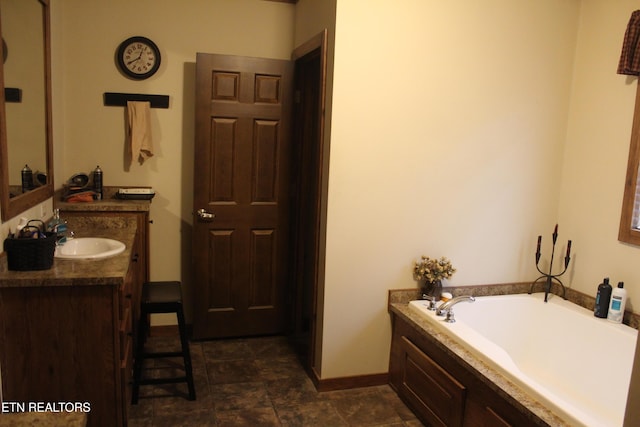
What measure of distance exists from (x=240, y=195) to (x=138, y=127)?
83 cm

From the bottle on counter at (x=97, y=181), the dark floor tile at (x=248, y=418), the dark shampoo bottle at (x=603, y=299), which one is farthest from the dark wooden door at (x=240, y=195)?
the dark shampoo bottle at (x=603, y=299)

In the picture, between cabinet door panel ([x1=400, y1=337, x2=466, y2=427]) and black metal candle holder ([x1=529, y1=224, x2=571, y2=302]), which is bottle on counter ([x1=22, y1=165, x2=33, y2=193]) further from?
black metal candle holder ([x1=529, y1=224, x2=571, y2=302])

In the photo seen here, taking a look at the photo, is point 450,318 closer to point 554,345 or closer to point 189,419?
point 554,345

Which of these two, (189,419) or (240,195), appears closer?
(189,419)

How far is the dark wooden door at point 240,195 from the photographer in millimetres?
3529

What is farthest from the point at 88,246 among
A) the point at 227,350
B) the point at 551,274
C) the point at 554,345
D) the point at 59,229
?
the point at 551,274

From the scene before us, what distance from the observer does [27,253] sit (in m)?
2.06

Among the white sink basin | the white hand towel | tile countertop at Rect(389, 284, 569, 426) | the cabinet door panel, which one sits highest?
the white hand towel

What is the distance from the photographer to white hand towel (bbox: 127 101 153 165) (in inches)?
137

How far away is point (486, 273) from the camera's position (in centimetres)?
325

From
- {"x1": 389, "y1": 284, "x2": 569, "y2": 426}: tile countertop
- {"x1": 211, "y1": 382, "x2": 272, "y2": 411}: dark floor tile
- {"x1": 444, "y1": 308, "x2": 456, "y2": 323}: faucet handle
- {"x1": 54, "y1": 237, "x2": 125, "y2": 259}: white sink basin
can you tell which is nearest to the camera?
{"x1": 389, "y1": 284, "x2": 569, "y2": 426}: tile countertop

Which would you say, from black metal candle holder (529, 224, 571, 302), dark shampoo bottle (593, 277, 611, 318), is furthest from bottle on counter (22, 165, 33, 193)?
dark shampoo bottle (593, 277, 611, 318)

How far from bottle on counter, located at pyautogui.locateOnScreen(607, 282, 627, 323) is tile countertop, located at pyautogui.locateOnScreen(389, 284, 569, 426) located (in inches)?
23.4

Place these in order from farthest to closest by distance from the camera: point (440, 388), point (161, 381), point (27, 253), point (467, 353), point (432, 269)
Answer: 1. point (432, 269)
2. point (161, 381)
3. point (440, 388)
4. point (467, 353)
5. point (27, 253)
